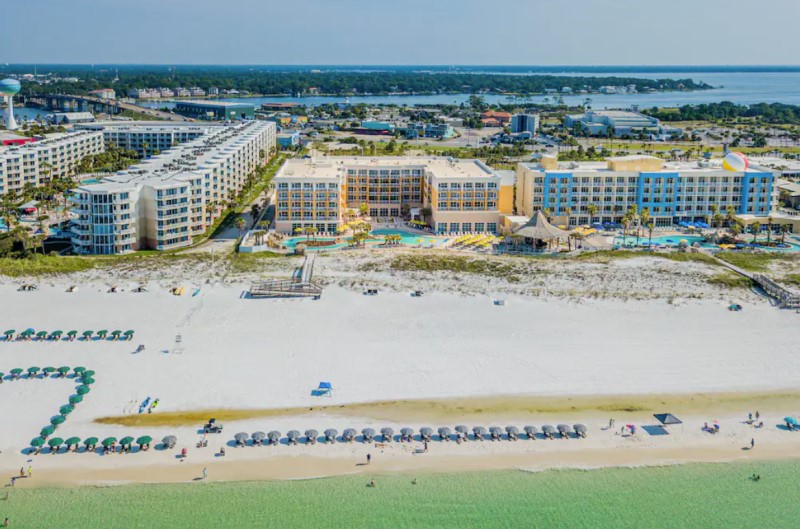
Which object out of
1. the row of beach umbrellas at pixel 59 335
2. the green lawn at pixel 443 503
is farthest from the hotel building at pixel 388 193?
the green lawn at pixel 443 503

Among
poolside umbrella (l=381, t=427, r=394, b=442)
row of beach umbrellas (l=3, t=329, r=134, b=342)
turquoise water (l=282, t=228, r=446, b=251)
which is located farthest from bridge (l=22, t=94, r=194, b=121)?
poolside umbrella (l=381, t=427, r=394, b=442)

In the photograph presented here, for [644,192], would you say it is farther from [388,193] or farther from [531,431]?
[531,431]

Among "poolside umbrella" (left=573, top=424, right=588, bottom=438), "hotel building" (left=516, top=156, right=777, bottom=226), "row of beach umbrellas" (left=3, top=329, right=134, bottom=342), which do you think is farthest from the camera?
"hotel building" (left=516, top=156, right=777, bottom=226)

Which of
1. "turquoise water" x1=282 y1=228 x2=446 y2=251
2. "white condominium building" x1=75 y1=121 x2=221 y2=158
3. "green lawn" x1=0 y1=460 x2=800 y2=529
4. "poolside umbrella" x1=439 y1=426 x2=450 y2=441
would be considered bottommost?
"green lawn" x1=0 y1=460 x2=800 y2=529

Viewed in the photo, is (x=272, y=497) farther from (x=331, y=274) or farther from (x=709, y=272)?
(x=709, y=272)

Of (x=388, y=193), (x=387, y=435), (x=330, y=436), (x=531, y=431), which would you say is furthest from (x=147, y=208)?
(x=531, y=431)

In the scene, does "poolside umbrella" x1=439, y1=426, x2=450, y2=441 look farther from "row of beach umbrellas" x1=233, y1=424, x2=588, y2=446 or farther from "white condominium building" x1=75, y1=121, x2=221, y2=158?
"white condominium building" x1=75, y1=121, x2=221, y2=158

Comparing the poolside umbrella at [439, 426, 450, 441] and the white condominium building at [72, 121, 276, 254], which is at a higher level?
the white condominium building at [72, 121, 276, 254]
